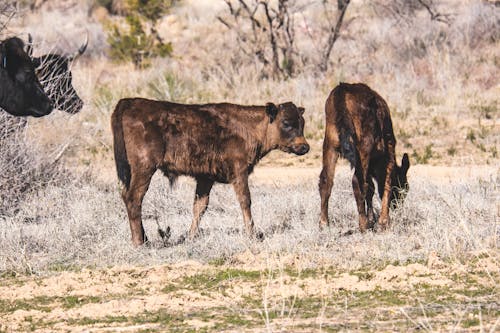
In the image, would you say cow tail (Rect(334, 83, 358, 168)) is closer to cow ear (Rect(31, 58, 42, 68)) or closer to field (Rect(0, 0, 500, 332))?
field (Rect(0, 0, 500, 332))

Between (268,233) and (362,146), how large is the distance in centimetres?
131

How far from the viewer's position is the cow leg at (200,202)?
10102 millimetres

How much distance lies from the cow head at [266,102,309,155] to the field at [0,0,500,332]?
0.83 meters

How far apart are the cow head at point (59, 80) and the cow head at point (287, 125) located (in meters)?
3.40

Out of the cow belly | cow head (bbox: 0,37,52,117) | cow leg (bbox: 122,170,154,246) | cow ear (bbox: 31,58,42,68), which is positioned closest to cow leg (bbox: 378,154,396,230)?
the cow belly

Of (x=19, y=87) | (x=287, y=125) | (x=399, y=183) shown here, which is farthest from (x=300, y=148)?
(x=19, y=87)

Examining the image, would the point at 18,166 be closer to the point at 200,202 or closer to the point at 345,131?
the point at 200,202

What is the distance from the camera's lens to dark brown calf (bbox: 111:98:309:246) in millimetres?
9523

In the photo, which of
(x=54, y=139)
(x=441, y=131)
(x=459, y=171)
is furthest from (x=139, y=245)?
(x=441, y=131)

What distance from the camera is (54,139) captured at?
44.0ft

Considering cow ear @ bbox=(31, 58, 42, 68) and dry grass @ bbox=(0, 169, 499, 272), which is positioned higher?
cow ear @ bbox=(31, 58, 42, 68)

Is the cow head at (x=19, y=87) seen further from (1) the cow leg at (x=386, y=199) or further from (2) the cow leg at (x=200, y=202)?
(1) the cow leg at (x=386, y=199)

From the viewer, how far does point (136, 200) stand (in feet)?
31.4

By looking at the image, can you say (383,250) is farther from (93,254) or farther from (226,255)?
(93,254)
